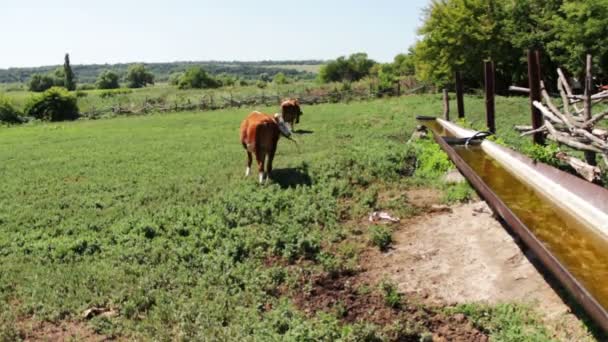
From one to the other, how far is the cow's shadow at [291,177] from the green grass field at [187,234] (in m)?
0.03

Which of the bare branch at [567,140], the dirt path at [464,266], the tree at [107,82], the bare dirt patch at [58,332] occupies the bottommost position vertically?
the bare dirt patch at [58,332]

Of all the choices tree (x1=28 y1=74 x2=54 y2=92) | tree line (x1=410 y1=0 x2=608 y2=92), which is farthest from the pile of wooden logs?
tree (x1=28 y1=74 x2=54 y2=92)

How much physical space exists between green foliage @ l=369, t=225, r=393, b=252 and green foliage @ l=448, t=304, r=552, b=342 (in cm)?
206

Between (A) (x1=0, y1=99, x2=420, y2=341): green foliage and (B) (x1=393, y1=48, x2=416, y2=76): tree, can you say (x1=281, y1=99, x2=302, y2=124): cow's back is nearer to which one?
(A) (x1=0, y1=99, x2=420, y2=341): green foliage

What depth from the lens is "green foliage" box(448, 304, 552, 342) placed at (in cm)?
477

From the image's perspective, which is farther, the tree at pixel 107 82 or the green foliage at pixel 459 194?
the tree at pixel 107 82

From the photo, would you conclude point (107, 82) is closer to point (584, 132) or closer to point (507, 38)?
point (507, 38)

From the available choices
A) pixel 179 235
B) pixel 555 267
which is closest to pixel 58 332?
pixel 179 235

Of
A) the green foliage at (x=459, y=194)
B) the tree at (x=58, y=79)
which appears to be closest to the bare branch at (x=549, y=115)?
the green foliage at (x=459, y=194)

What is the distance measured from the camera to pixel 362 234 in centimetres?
803

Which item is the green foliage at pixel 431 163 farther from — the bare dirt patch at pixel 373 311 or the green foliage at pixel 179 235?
the bare dirt patch at pixel 373 311

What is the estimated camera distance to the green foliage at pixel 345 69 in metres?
88.7

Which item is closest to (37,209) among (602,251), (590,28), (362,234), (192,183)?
(192,183)

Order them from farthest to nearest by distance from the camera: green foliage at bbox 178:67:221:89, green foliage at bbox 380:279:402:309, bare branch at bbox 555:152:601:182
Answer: green foliage at bbox 178:67:221:89, bare branch at bbox 555:152:601:182, green foliage at bbox 380:279:402:309
